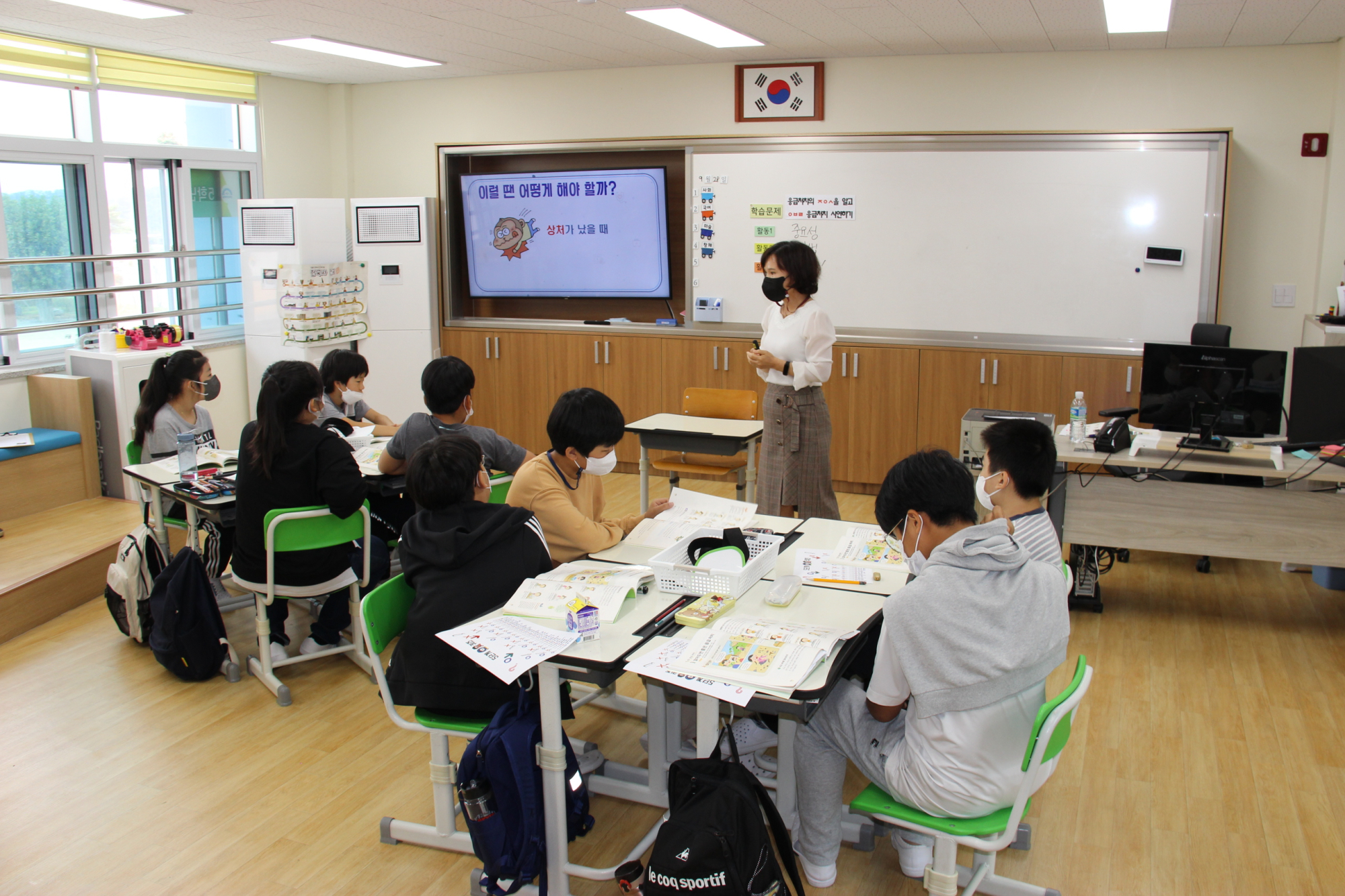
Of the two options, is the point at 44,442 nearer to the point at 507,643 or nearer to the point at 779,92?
the point at 507,643

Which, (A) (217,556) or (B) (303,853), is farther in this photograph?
(A) (217,556)

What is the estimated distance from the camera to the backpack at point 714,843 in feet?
6.68

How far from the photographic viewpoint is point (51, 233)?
19.9ft

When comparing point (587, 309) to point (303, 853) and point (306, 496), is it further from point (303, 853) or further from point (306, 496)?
point (303, 853)

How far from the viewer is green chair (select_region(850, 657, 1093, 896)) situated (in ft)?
6.66

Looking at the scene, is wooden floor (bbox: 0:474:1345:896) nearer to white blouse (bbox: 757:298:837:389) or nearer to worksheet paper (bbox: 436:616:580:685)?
worksheet paper (bbox: 436:616:580:685)

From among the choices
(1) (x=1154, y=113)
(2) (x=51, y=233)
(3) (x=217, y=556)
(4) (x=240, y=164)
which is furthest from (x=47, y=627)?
(1) (x=1154, y=113)

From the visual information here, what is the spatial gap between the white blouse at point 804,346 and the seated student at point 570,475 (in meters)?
1.67

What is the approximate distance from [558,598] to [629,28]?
387 cm

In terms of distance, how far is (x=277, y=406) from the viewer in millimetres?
3535

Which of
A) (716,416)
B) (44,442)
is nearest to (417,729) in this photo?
(716,416)

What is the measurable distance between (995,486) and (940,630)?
988 mm

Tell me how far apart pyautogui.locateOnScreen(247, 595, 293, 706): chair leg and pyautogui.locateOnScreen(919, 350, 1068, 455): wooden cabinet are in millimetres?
3958

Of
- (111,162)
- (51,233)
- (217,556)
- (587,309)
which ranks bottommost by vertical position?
(217,556)
